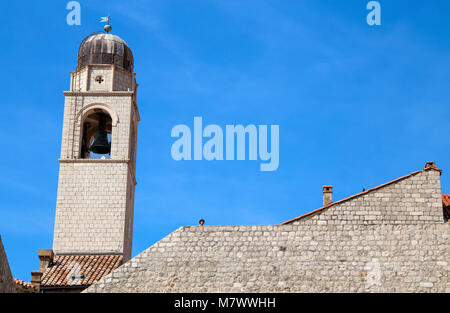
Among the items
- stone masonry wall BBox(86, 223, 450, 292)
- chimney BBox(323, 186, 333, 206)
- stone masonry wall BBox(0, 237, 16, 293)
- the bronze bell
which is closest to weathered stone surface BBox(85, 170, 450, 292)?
stone masonry wall BBox(86, 223, 450, 292)

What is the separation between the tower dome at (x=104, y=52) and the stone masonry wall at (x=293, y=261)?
19031mm

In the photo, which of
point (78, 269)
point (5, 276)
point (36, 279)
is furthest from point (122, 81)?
point (5, 276)

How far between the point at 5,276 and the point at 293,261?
6830mm

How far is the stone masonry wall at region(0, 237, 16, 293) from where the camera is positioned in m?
17.9

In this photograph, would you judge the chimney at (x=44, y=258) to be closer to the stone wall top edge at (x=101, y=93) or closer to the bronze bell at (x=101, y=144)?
the bronze bell at (x=101, y=144)

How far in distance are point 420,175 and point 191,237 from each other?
611 cm

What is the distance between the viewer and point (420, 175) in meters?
21.1

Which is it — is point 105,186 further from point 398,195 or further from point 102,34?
point 398,195

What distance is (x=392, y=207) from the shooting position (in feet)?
68.0

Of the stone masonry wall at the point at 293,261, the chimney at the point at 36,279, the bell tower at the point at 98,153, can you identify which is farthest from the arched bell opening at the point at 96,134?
the stone masonry wall at the point at 293,261

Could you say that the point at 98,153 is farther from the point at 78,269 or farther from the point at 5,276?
the point at 5,276

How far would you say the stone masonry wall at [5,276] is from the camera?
1788cm

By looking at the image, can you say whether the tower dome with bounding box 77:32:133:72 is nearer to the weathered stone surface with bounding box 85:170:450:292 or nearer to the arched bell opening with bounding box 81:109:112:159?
the arched bell opening with bounding box 81:109:112:159
